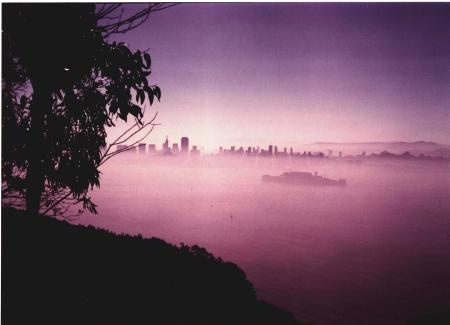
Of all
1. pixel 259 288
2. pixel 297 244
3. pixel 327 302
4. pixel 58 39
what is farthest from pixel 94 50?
pixel 297 244

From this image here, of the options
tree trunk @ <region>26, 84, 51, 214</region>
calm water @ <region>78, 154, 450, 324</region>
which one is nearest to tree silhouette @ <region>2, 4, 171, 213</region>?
tree trunk @ <region>26, 84, 51, 214</region>

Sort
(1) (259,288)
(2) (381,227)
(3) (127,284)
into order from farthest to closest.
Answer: (2) (381,227)
(1) (259,288)
(3) (127,284)

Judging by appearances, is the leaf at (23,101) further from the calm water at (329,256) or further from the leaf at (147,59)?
the calm water at (329,256)

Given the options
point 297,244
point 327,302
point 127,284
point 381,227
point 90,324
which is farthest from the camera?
point 381,227

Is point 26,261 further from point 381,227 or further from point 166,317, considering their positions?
point 381,227

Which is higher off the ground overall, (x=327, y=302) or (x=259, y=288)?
(x=259, y=288)

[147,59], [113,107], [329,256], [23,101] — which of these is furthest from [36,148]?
[329,256]

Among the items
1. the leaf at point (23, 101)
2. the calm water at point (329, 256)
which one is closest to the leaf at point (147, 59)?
the leaf at point (23, 101)

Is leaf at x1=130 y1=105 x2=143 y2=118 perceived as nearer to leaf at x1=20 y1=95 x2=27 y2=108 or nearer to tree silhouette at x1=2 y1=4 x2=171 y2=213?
tree silhouette at x1=2 y1=4 x2=171 y2=213
